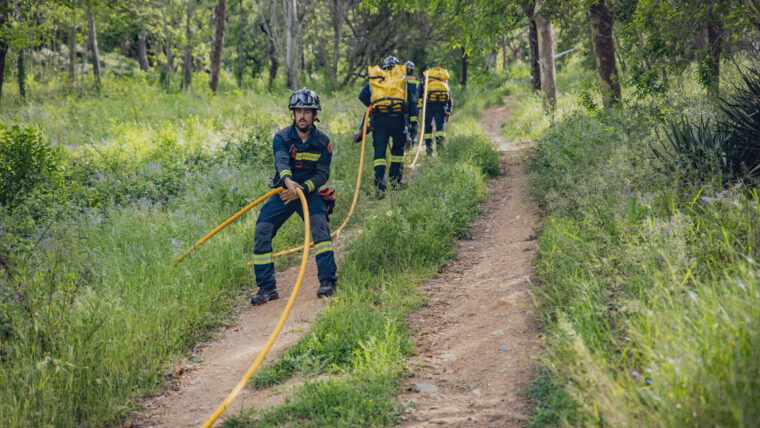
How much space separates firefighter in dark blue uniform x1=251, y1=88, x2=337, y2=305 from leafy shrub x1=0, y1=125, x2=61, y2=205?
4.12 metres

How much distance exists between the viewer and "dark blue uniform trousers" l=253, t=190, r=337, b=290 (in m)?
5.50

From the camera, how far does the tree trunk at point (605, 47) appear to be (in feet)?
32.8

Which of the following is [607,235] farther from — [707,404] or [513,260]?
[707,404]

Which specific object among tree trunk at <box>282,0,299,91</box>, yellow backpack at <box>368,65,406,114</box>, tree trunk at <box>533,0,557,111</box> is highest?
tree trunk at <box>282,0,299,91</box>

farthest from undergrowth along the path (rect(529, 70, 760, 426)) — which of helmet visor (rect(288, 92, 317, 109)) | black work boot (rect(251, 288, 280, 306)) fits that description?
helmet visor (rect(288, 92, 317, 109))

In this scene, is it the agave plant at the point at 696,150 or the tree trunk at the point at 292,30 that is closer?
the agave plant at the point at 696,150

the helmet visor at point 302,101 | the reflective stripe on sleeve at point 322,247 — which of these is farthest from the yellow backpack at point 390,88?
the reflective stripe on sleeve at point 322,247

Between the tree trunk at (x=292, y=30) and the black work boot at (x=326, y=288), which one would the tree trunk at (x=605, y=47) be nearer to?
the black work boot at (x=326, y=288)

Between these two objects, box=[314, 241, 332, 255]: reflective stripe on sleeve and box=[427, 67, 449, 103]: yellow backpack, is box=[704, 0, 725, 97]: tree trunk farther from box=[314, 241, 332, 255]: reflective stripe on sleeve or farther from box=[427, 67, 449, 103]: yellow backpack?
box=[314, 241, 332, 255]: reflective stripe on sleeve

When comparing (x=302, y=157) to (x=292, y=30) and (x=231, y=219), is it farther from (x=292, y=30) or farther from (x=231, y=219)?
(x=292, y=30)

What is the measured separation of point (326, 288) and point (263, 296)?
0.69m

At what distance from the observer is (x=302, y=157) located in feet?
19.0

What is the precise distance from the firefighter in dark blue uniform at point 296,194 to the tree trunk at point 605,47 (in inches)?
264

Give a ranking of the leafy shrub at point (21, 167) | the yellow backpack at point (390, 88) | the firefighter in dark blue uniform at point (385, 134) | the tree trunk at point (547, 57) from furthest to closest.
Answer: the tree trunk at point (547, 57), the firefighter in dark blue uniform at point (385, 134), the yellow backpack at point (390, 88), the leafy shrub at point (21, 167)
